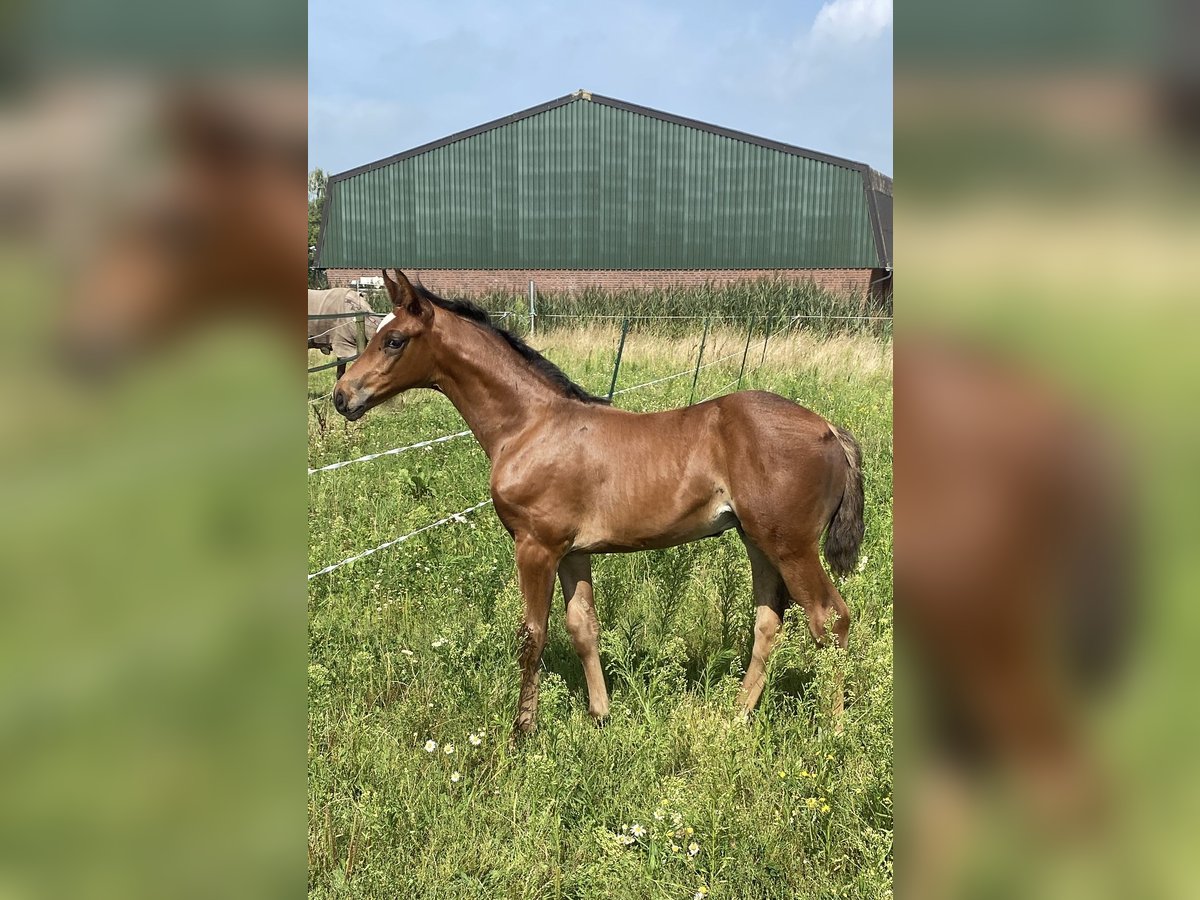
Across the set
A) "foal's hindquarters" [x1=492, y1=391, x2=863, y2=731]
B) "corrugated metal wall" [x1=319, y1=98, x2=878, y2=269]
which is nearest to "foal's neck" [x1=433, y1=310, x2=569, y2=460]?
"foal's hindquarters" [x1=492, y1=391, x2=863, y2=731]

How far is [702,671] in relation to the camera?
4.18m

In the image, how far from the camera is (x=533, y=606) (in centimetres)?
373

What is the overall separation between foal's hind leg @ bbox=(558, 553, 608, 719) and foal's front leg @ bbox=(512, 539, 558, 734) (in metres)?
0.20

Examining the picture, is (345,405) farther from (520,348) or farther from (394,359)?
(520,348)

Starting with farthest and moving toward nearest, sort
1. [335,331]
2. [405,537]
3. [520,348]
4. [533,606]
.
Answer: [335,331], [405,537], [520,348], [533,606]

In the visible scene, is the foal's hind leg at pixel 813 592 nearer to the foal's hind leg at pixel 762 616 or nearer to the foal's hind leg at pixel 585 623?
the foal's hind leg at pixel 762 616

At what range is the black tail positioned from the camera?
3.85 m

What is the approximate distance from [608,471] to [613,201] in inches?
976

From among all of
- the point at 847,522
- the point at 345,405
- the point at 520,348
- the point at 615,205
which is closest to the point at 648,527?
the point at 847,522

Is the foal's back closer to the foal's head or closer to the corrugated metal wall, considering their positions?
the foal's head
